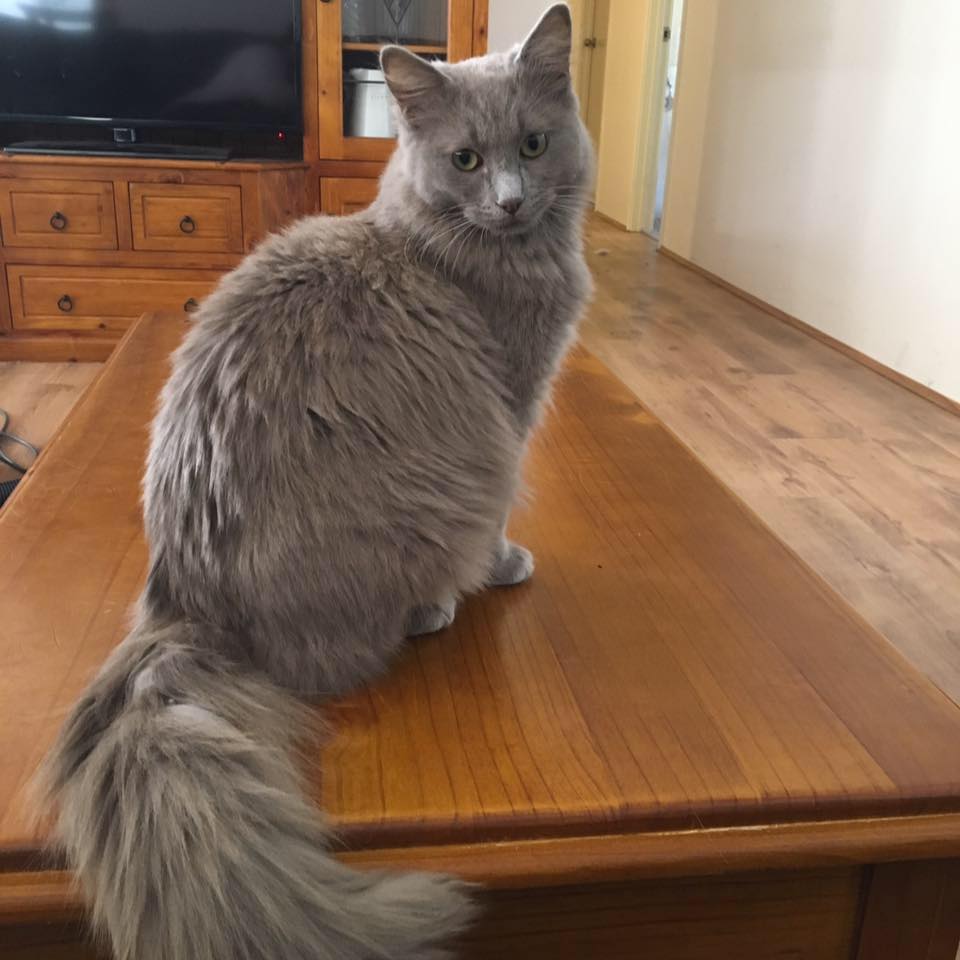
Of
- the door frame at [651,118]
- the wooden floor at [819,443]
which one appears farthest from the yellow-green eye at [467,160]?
the door frame at [651,118]

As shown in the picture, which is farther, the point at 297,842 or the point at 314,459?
the point at 314,459

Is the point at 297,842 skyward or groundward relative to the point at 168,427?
groundward

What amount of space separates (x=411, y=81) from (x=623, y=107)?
5.33 m

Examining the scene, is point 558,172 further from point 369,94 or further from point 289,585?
point 369,94

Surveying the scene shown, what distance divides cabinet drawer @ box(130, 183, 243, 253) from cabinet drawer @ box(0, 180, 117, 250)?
0.08 m

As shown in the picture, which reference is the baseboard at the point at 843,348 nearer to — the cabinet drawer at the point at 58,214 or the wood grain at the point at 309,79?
the wood grain at the point at 309,79

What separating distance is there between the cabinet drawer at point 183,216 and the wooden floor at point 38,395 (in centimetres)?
45

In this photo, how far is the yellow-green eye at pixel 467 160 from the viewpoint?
0.86 meters

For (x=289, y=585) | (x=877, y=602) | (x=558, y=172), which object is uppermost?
(x=558, y=172)

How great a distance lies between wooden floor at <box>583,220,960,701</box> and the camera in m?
1.85

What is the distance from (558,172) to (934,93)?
96.4 inches

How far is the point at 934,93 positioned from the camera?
2838mm

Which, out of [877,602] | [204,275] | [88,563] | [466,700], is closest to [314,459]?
[466,700]

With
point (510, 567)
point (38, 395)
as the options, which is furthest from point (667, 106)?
point (510, 567)
